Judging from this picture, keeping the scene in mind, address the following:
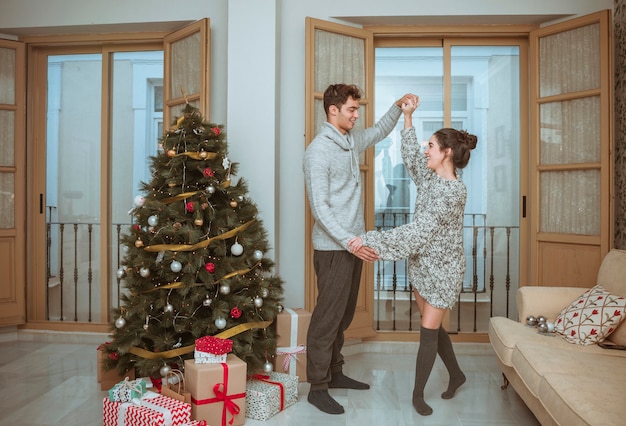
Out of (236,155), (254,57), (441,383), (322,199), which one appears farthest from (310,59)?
(441,383)

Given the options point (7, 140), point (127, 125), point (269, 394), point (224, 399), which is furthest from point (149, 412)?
point (127, 125)

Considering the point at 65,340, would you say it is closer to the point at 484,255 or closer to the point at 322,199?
the point at 322,199

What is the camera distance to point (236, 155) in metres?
3.60

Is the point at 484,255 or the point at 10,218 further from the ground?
the point at 10,218

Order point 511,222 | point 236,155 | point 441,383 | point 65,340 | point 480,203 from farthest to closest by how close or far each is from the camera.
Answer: point 480,203, point 511,222, point 65,340, point 236,155, point 441,383

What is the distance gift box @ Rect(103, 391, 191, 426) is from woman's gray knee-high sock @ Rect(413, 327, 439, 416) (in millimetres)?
1121

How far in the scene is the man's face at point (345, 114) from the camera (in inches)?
116

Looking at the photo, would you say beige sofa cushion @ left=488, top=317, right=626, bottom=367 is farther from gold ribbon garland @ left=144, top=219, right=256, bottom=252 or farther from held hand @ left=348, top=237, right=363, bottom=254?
gold ribbon garland @ left=144, top=219, right=256, bottom=252

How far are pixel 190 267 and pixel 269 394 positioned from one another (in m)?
0.72

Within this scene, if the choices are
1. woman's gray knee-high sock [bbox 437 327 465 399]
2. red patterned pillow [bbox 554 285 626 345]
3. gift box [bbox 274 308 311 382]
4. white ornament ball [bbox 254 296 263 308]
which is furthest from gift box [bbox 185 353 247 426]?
red patterned pillow [bbox 554 285 626 345]

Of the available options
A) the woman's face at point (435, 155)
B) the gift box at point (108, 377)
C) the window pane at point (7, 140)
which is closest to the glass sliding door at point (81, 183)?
the window pane at point (7, 140)

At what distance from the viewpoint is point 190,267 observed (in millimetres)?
2766

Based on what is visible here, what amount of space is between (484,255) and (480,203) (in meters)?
0.62

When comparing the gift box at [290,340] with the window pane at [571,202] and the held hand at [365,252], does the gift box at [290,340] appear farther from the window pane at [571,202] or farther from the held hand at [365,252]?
the window pane at [571,202]
